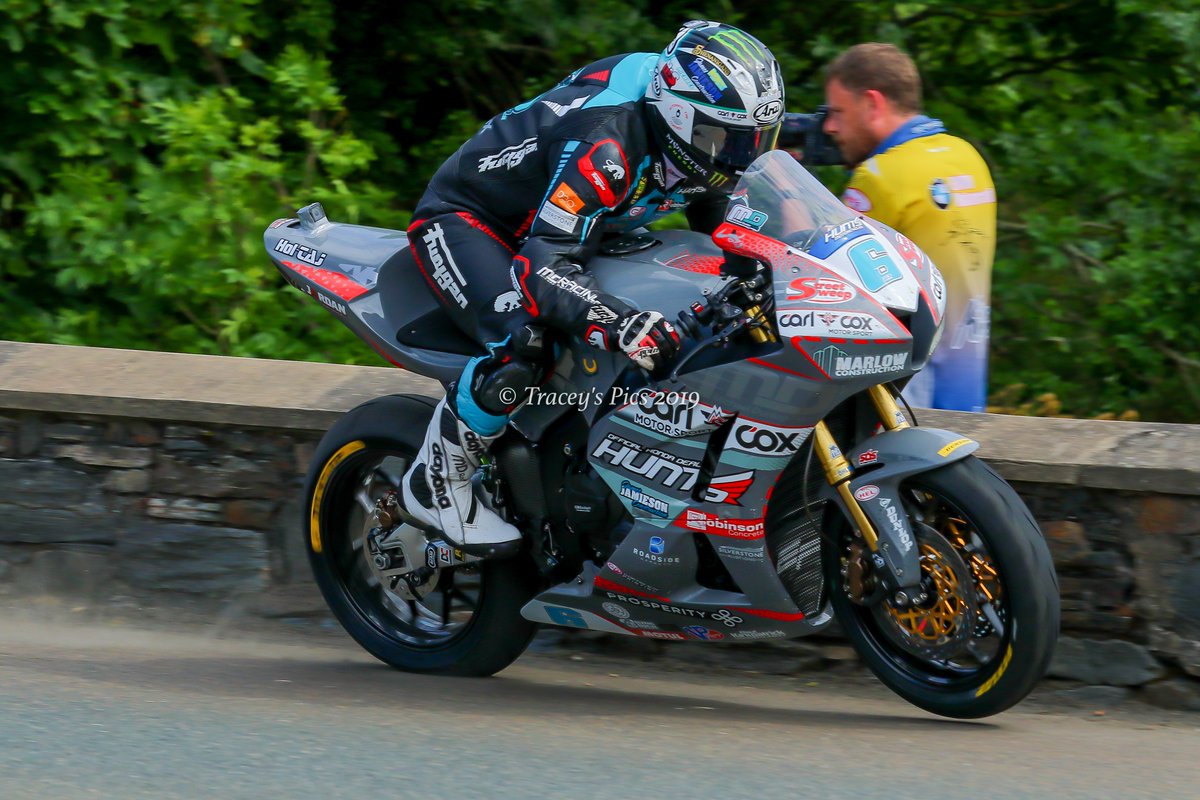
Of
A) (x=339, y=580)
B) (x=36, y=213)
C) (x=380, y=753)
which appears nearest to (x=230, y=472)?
(x=339, y=580)

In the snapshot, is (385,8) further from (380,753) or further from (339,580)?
(380,753)

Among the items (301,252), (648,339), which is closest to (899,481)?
(648,339)

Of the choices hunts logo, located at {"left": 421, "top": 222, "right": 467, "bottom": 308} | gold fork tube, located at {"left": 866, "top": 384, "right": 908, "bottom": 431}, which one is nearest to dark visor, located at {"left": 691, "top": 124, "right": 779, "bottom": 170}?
gold fork tube, located at {"left": 866, "top": 384, "right": 908, "bottom": 431}

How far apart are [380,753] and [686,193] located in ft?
5.71

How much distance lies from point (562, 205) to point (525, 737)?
1.37m

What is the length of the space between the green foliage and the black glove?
3593 mm

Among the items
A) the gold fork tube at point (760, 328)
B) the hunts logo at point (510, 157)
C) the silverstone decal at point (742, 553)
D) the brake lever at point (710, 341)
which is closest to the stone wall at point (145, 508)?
the hunts logo at point (510, 157)

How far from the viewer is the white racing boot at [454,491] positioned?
14.9 feet

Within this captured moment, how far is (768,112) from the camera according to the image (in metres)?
4.18

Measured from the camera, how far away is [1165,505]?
438 cm

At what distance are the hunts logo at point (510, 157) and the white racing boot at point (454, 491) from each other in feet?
2.29

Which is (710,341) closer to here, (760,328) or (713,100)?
(760,328)

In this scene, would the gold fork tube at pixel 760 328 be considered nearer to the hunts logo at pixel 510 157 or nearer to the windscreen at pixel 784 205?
the windscreen at pixel 784 205

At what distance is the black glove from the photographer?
3975mm
